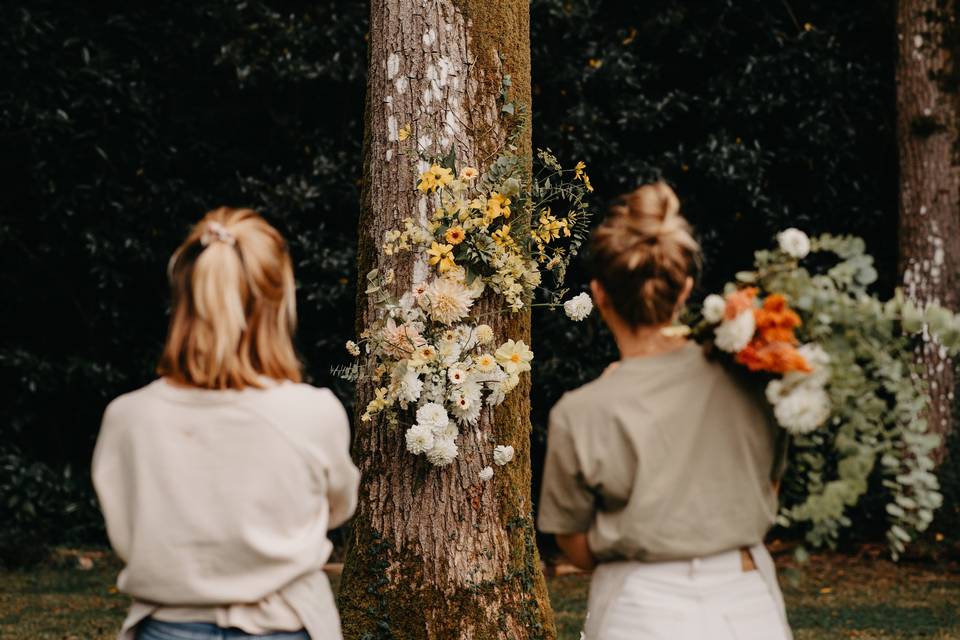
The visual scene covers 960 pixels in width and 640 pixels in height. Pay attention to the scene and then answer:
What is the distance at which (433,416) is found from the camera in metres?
4.64

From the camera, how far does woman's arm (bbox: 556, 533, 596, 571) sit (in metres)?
2.76

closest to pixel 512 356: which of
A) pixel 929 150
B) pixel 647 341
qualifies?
pixel 647 341

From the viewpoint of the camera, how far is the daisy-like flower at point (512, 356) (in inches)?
187

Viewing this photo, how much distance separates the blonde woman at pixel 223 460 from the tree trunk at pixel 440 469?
2227 millimetres

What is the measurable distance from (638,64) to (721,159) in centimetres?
103

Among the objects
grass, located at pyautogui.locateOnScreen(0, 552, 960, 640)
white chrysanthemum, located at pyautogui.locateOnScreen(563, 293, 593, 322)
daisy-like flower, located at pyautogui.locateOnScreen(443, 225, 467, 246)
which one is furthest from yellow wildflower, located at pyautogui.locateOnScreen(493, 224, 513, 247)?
grass, located at pyautogui.locateOnScreen(0, 552, 960, 640)

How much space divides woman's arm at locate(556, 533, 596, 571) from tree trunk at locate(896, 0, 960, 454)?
7.60m

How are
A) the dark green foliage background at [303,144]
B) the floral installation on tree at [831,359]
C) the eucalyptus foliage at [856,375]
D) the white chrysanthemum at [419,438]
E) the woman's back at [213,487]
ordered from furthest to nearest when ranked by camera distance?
the dark green foliage background at [303,144] < the white chrysanthemum at [419,438] < the eucalyptus foliage at [856,375] < the floral installation on tree at [831,359] < the woman's back at [213,487]

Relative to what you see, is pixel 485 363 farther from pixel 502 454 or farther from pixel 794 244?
pixel 794 244

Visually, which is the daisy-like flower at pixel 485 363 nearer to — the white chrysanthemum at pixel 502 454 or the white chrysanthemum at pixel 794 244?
the white chrysanthemum at pixel 502 454

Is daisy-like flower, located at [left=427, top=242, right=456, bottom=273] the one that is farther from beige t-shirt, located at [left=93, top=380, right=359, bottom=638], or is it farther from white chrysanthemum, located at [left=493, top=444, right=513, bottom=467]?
beige t-shirt, located at [left=93, top=380, right=359, bottom=638]

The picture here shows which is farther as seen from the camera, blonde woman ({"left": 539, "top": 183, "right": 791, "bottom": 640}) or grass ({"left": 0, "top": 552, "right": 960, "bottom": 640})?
grass ({"left": 0, "top": 552, "right": 960, "bottom": 640})

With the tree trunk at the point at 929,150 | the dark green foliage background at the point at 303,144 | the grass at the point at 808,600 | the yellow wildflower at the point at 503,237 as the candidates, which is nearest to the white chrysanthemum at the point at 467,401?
the yellow wildflower at the point at 503,237

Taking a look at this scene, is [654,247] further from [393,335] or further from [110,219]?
[110,219]
